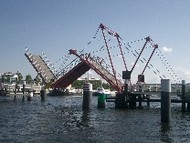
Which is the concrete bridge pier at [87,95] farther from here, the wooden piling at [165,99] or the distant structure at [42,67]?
the distant structure at [42,67]

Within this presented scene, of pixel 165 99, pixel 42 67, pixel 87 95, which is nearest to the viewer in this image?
pixel 165 99

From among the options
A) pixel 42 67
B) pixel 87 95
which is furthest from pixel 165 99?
pixel 42 67

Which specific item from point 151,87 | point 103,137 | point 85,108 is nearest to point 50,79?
point 151,87

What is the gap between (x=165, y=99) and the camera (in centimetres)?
2878

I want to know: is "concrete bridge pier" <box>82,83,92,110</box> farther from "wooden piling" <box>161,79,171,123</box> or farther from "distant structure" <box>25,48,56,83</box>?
"distant structure" <box>25,48,56,83</box>

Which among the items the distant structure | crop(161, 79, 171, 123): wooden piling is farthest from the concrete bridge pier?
the distant structure

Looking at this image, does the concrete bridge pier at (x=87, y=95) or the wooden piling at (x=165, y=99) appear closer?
the wooden piling at (x=165, y=99)

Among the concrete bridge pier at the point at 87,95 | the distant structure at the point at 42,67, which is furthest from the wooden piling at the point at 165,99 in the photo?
the distant structure at the point at 42,67

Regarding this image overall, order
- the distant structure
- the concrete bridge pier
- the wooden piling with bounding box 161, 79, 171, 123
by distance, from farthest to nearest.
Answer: the distant structure
the concrete bridge pier
the wooden piling with bounding box 161, 79, 171, 123

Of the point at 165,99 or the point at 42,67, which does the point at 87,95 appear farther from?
the point at 42,67

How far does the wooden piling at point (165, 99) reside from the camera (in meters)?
28.3

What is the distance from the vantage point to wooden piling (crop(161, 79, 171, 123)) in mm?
28297

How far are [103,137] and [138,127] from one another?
603 centimetres

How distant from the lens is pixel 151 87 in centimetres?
5931
